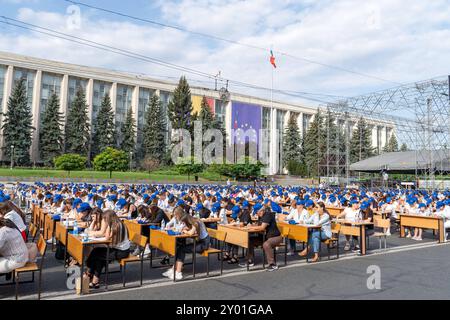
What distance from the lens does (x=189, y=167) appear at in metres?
61.6

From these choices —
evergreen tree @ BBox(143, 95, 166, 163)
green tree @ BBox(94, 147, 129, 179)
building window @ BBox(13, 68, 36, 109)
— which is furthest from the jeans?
building window @ BBox(13, 68, 36, 109)

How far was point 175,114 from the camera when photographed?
7125cm

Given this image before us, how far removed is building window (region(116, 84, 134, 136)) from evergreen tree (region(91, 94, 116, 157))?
26.2ft

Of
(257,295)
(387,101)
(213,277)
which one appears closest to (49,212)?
(213,277)

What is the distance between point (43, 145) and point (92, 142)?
905cm

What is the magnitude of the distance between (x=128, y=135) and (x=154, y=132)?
485 centimetres

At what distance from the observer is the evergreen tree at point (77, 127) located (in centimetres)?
6750

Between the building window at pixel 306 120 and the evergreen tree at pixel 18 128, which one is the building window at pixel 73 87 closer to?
the evergreen tree at pixel 18 128

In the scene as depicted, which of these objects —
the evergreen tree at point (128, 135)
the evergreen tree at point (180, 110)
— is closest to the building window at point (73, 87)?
the evergreen tree at point (128, 135)

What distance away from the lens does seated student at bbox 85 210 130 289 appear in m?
7.48

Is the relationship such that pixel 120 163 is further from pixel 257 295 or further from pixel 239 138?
pixel 257 295

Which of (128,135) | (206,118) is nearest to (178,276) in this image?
(206,118)

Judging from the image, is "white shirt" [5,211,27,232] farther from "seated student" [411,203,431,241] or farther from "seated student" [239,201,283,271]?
"seated student" [411,203,431,241]

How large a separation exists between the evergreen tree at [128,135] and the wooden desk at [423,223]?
64.1 meters
